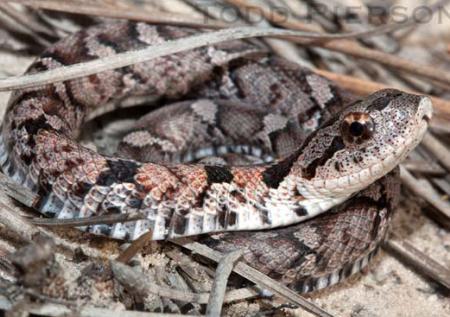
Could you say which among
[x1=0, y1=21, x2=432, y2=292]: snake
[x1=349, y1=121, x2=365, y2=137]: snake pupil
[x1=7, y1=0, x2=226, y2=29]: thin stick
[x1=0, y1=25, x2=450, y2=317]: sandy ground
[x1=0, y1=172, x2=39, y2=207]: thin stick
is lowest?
[x1=0, y1=25, x2=450, y2=317]: sandy ground

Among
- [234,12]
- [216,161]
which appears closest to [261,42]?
[234,12]

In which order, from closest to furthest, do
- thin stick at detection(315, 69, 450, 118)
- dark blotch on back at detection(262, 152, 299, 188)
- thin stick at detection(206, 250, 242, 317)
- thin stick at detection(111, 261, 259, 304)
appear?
1. thin stick at detection(111, 261, 259, 304)
2. thin stick at detection(206, 250, 242, 317)
3. dark blotch on back at detection(262, 152, 299, 188)
4. thin stick at detection(315, 69, 450, 118)

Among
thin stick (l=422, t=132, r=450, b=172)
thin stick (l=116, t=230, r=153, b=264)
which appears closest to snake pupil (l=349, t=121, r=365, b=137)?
thin stick (l=116, t=230, r=153, b=264)

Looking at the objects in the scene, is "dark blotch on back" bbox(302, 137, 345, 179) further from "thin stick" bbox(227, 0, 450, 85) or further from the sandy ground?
"thin stick" bbox(227, 0, 450, 85)

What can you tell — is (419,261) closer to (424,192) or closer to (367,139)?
(424,192)

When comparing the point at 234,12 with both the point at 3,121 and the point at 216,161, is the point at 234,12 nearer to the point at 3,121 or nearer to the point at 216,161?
the point at 216,161

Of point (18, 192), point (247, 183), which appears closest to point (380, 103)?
point (247, 183)
